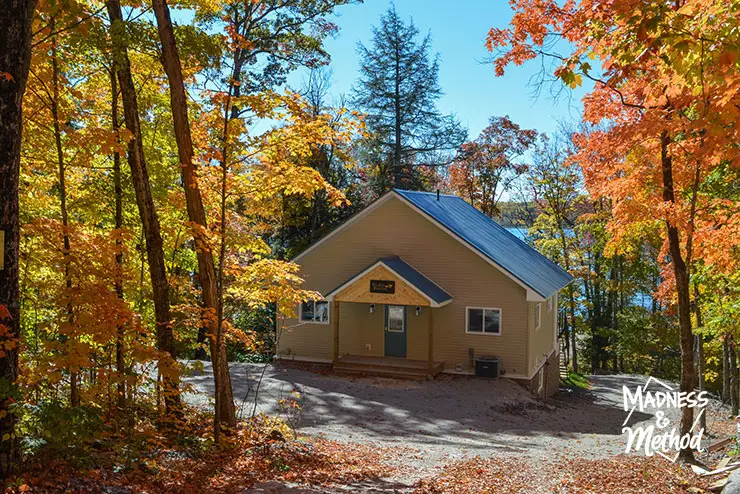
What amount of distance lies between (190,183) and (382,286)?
1132 cm

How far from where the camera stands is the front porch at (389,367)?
63.2 feet

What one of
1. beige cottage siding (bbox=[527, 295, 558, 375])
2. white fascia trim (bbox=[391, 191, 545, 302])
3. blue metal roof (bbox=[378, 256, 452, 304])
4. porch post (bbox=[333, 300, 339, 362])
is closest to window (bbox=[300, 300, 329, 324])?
porch post (bbox=[333, 300, 339, 362])

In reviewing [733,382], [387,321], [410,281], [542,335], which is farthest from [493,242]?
[733,382]

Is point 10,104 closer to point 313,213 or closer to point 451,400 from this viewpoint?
point 451,400

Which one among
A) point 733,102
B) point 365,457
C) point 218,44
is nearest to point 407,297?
point 365,457

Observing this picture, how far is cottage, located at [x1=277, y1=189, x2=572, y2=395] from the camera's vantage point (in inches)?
766

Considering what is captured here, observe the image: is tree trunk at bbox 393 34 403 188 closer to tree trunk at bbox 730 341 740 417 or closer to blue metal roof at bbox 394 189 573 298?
blue metal roof at bbox 394 189 573 298

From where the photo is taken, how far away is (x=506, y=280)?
19.5m

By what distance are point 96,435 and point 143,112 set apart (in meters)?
7.35

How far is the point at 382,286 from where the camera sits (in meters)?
19.7

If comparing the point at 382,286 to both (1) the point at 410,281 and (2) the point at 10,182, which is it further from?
(2) the point at 10,182

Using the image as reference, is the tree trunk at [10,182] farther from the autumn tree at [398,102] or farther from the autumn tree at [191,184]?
the autumn tree at [398,102]

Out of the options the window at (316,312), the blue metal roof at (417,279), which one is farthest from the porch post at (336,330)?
the blue metal roof at (417,279)

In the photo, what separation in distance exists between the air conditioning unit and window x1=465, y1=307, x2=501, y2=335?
0.98 m
